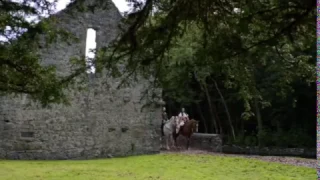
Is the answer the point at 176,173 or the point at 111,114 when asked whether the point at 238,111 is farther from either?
the point at 176,173

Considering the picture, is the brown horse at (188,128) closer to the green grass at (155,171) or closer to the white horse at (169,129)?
the white horse at (169,129)

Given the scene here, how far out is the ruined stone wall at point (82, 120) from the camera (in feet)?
37.5

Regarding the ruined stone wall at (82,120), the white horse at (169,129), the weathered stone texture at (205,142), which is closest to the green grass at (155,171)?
A: the ruined stone wall at (82,120)

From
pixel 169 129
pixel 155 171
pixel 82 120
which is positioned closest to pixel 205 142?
pixel 169 129

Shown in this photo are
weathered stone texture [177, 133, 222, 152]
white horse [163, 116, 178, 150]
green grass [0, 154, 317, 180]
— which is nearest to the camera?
green grass [0, 154, 317, 180]

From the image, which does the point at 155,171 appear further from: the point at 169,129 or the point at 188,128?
the point at 188,128

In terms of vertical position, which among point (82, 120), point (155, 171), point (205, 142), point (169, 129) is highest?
point (82, 120)

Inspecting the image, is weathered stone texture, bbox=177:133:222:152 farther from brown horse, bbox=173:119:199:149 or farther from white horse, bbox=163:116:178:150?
white horse, bbox=163:116:178:150

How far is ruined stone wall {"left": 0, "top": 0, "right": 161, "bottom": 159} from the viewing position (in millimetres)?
11430

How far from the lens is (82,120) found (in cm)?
1249

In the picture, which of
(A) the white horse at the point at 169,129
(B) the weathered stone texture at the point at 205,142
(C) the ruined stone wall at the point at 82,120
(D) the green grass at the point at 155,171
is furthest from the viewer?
(B) the weathered stone texture at the point at 205,142

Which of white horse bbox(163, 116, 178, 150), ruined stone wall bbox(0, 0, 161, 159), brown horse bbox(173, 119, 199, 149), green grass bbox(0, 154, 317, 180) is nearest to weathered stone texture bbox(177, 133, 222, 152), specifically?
brown horse bbox(173, 119, 199, 149)

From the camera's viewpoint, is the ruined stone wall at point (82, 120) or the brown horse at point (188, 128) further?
the brown horse at point (188, 128)

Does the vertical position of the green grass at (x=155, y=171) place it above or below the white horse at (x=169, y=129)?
below
